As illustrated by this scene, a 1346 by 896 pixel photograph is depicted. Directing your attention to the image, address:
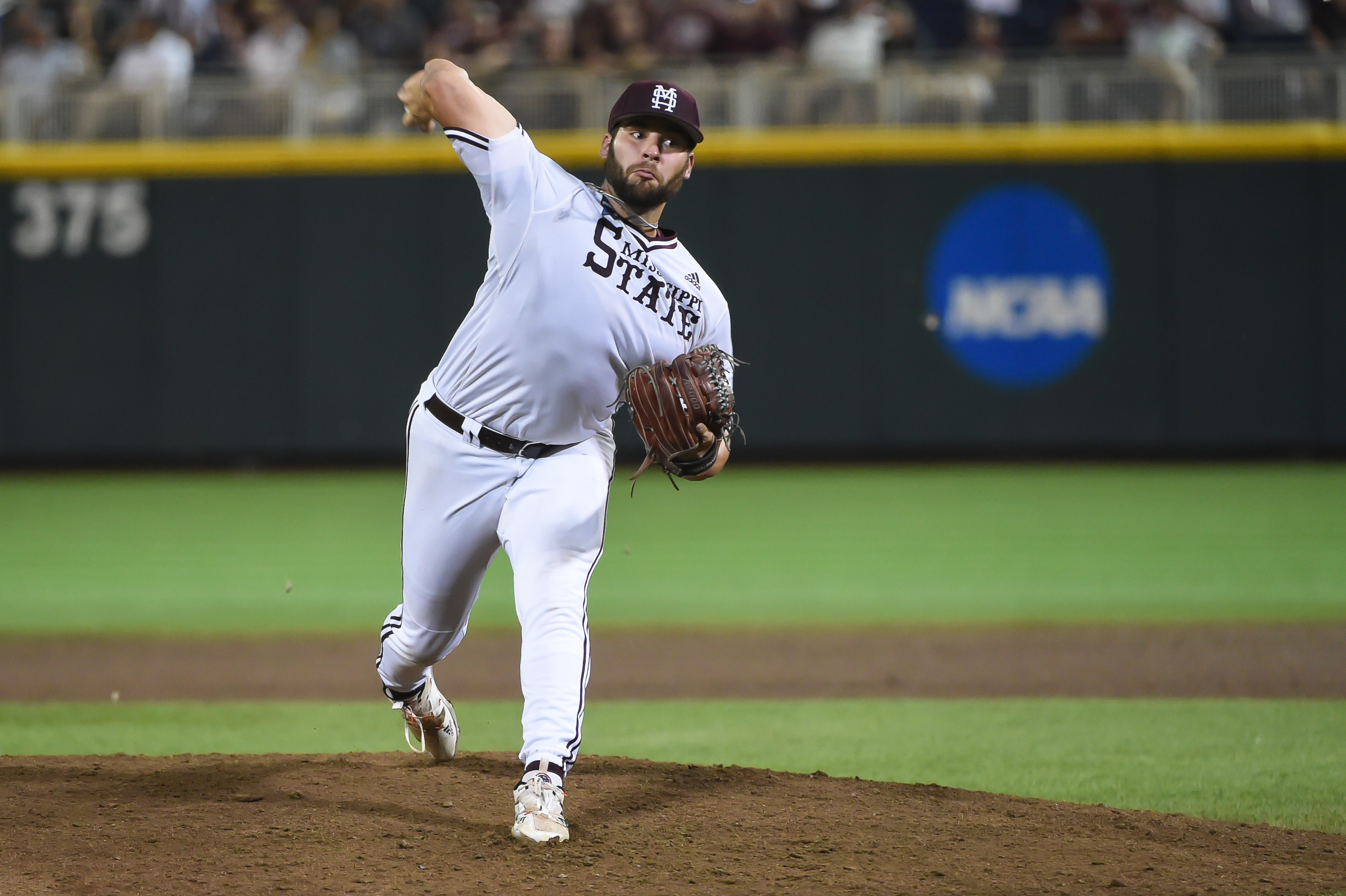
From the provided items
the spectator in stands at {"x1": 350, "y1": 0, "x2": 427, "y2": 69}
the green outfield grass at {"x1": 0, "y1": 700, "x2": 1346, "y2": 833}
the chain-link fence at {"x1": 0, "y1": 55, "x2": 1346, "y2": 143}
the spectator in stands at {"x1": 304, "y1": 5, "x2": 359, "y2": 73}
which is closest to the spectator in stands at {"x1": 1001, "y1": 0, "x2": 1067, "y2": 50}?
the chain-link fence at {"x1": 0, "y1": 55, "x2": 1346, "y2": 143}

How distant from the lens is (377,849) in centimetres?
372

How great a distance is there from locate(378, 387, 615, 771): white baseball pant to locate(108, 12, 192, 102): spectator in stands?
12.2m

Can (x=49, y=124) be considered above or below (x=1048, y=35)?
below

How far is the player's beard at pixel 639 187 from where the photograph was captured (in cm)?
407

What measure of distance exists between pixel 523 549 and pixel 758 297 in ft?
39.5

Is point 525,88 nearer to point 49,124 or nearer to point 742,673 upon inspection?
point 49,124

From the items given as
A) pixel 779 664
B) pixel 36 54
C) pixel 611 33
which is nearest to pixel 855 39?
pixel 611 33

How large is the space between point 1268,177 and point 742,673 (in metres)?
10.9

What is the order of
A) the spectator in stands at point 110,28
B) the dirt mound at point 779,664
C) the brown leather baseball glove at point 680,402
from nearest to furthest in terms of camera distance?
the brown leather baseball glove at point 680,402 < the dirt mound at point 779,664 < the spectator in stands at point 110,28

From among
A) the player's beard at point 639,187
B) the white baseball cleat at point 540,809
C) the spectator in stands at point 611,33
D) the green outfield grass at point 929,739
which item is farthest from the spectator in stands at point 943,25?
the white baseball cleat at point 540,809

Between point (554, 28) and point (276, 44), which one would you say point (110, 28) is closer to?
point (276, 44)

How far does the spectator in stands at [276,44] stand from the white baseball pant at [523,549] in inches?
474

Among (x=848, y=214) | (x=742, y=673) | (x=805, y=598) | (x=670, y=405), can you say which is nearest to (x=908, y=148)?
(x=848, y=214)

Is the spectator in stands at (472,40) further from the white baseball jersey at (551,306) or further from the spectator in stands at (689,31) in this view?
the white baseball jersey at (551,306)
